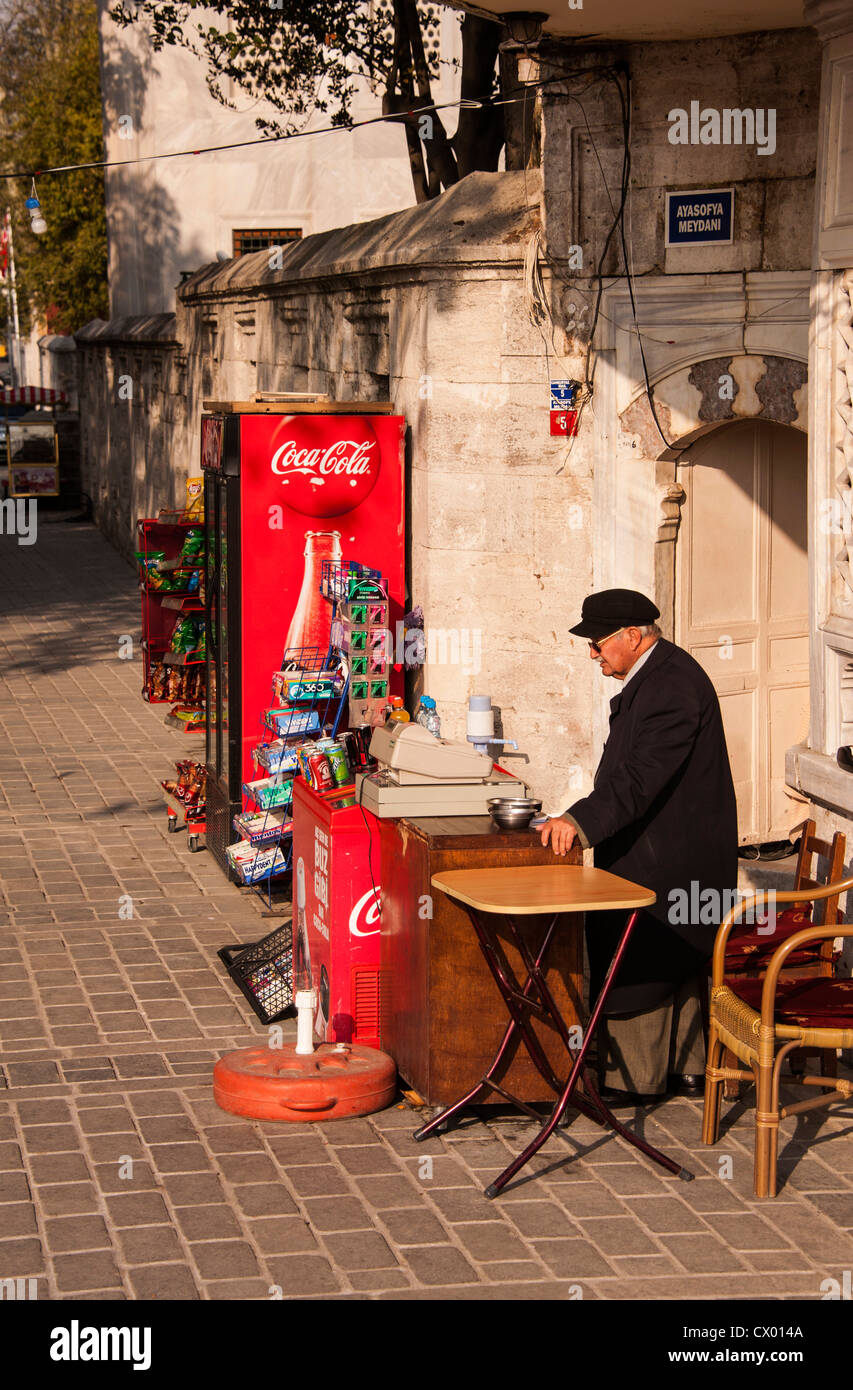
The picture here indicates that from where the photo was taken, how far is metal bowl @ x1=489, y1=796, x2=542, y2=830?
595cm

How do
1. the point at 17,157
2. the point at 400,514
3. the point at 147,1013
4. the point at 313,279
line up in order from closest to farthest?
1. the point at 147,1013
2. the point at 400,514
3. the point at 313,279
4. the point at 17,157

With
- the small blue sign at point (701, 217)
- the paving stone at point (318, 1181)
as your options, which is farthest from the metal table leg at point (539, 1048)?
the small blue sign at point (701, 217)

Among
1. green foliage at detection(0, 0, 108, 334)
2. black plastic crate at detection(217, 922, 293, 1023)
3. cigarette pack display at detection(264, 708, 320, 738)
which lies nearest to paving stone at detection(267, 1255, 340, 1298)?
black plastic crate at detection(217, 922, 293, 1023)

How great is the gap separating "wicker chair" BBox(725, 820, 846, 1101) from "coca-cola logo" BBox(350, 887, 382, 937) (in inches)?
54.7

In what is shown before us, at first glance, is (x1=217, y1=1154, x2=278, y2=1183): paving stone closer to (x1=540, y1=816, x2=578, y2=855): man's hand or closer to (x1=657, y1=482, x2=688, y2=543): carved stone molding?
(x1=540, y1=816, x2=578, y2=855): man's hand

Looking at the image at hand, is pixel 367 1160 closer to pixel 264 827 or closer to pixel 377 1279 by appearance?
pixel 377 1279

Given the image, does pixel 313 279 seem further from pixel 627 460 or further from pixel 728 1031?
pixel 728 1031

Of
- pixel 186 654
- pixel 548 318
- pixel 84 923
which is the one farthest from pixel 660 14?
pixel 186 654

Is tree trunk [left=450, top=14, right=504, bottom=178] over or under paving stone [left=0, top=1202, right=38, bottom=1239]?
over

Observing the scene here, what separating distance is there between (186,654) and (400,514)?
11.0 feet

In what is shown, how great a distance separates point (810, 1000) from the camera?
5742 mm

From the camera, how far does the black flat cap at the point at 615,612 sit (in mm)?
5992

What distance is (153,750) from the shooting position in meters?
12.7

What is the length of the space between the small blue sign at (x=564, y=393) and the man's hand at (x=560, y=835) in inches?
141
